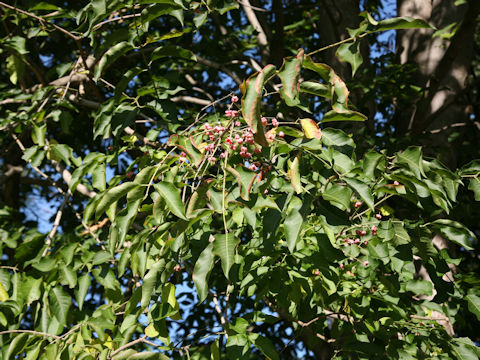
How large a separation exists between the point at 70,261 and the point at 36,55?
2.02 m

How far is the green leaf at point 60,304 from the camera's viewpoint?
202 centimetres

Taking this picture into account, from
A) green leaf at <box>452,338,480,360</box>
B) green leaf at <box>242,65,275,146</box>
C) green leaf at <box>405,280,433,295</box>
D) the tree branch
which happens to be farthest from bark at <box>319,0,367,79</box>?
green leaf at <box>242,65,275,146</box>

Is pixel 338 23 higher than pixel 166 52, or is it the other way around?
pixel 166 52

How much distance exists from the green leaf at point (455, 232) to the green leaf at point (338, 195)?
52 centimetres

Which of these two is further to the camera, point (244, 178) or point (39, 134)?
point (39, 134)

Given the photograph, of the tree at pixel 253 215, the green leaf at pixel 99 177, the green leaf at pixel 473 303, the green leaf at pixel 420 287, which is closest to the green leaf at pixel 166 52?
the tree at pixel 253 215

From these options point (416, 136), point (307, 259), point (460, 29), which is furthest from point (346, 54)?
point (416, 136)

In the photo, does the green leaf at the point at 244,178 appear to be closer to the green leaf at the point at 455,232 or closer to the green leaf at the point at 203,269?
the green leaf at the point at 203,269

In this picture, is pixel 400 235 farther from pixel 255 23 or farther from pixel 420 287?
pixel 255 23

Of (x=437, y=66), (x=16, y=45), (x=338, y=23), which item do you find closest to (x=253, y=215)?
(x=16, y=45)

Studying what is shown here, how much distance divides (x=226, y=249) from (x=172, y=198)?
194mm

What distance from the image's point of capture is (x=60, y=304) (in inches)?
80.4

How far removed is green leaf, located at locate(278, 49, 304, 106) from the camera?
1.27 m

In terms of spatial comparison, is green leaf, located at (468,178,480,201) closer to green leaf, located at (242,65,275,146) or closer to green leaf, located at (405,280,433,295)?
green leaf, located at (405,280,433,295)
